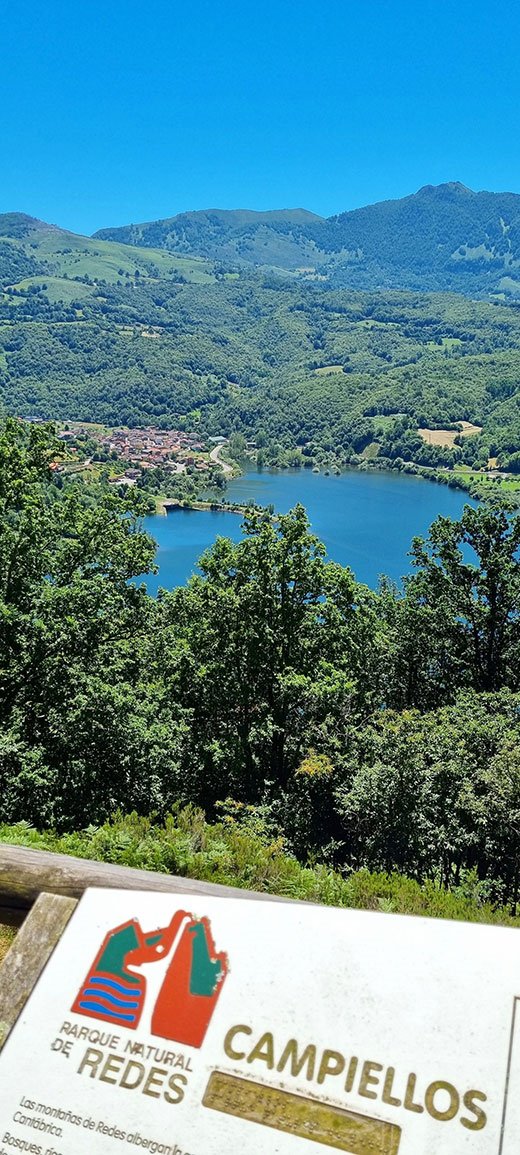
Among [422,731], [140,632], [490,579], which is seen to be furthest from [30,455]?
[490,579]

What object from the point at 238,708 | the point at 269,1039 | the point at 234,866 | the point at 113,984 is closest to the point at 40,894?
the point at 113,984

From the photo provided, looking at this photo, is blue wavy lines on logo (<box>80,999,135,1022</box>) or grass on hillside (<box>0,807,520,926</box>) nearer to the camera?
blue wavy lines on logo (<box>80,999,135,1022</box>)

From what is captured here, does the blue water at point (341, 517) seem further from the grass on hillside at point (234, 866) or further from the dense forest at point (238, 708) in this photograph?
the grass on hillside at point (234, 866)

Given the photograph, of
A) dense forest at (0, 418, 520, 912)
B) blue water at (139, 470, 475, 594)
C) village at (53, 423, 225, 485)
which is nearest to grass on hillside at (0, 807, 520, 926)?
dense forest at (0, 418, 520, 912)

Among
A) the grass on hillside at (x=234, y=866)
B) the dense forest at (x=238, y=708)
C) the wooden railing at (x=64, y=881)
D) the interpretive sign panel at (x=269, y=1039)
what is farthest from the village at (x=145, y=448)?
the interpretive sign panel at (x=269, y=1039)

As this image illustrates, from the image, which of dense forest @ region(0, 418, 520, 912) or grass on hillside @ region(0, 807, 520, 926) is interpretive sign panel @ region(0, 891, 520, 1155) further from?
dense forest @ region(0, 418, 520, 912)

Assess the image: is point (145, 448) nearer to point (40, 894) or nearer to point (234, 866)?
point (234, 866)
